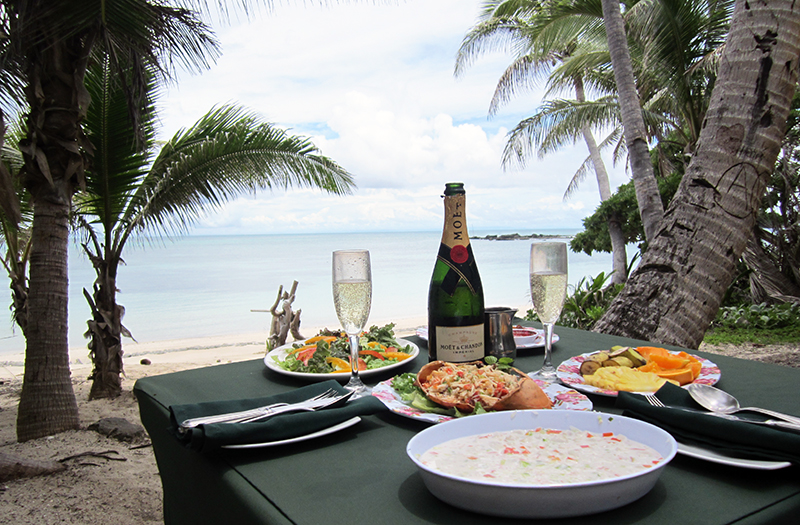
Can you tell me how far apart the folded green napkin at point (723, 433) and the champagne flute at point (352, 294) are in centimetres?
61

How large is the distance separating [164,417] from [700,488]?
1.11 m

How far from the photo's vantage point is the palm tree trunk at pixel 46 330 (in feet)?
13.1

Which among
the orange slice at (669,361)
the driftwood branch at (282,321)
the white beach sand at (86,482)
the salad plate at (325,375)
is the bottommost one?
the white beach sand at (86,482)

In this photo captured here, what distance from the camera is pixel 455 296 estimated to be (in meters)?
1.50

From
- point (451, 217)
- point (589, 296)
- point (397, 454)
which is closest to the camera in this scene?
point (397, 454)

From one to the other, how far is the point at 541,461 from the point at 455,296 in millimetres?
775

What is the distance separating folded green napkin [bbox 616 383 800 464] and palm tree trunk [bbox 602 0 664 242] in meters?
4.23

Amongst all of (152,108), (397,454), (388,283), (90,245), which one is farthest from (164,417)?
(388,283)

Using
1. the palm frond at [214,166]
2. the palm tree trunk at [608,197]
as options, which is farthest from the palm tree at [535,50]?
the palm frond at [214,166]

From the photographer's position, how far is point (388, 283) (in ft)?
106

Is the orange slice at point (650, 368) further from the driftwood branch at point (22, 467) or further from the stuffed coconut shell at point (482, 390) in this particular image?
the driftwood branch at point (22, 467)

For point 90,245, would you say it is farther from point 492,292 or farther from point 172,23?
point 492,292

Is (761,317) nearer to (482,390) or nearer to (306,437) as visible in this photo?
(482,390)

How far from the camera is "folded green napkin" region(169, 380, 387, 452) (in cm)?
89
